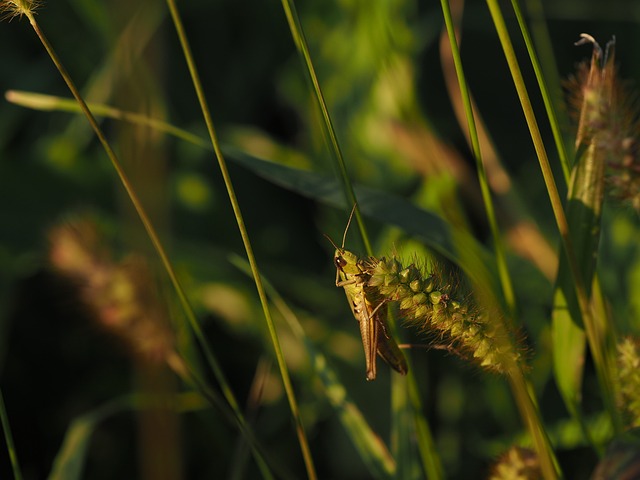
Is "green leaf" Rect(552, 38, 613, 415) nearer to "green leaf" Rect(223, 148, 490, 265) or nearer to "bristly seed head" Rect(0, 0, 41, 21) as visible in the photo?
"green leaf" Rect(223, 148, 490, 265)

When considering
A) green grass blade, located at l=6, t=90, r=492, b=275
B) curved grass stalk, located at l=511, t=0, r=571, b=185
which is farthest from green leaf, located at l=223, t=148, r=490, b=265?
curved grass stalk, located at l=511, t=0, r=571, b=185

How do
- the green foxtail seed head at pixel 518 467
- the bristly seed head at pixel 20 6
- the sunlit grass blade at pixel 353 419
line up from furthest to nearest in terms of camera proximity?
1. the sunlit grass blade at pixel 353 419
2. the green foxtail seed head at pixel 518 467
3. the bristly seed head at pixel 20 6

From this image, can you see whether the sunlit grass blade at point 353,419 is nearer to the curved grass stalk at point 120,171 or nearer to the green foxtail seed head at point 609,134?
the curved grass stalk at point 120,171

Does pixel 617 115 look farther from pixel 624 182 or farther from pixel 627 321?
pixel 627 321

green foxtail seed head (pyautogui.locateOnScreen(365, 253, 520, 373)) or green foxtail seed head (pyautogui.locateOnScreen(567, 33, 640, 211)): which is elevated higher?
green foxtail seed head (pyautogui.locateOnScreen(567, 33, 640, 211))

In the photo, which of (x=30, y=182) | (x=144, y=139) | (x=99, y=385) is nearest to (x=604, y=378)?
(x=144, y=139)

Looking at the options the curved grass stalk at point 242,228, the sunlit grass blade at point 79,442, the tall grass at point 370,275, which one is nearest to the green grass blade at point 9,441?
the tall grass at point 370,275

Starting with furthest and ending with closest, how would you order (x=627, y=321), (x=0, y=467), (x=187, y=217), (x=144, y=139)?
1. (x=187, y=217)
2. (x=0, y=467)
3. (x=627, y=321)
4. (x=144, y=139)
